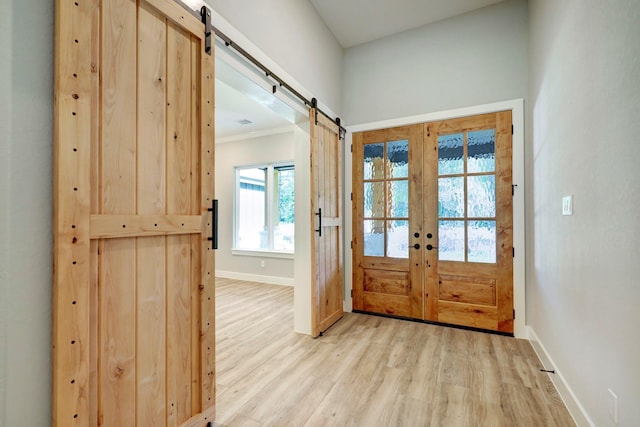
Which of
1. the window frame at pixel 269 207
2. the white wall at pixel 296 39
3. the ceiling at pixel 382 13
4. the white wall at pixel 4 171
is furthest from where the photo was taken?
the window frame at pixel 269 207

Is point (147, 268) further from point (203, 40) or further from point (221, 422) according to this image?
point (203, 40)

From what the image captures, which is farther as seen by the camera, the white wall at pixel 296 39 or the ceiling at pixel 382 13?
the ceiling at pixel 382 13

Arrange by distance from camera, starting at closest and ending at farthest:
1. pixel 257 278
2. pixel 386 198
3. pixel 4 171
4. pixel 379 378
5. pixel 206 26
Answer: pixel 4 171 < pixel 206 26 < pixel 379 378 < pixel 386 198 < pixel 257 278

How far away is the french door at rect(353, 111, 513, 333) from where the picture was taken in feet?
9.79

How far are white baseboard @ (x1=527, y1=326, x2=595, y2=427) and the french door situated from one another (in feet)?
1.68

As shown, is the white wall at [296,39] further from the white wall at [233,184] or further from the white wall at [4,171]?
the white wall at [233,184]

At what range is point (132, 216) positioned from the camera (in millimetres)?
1278

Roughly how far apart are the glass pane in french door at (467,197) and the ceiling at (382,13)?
131 centimetres

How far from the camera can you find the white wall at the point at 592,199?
→ 1174 mm

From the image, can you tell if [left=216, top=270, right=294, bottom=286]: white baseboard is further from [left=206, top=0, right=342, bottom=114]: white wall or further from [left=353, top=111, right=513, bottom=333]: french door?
[left=206, top=0, right=342, bottom=114]: white wall

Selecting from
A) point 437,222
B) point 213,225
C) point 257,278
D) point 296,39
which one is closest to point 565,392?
point 437,222

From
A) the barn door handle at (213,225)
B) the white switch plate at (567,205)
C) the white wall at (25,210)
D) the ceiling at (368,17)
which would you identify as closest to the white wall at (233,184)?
the ceiling at (368,17)

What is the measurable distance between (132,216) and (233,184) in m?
4.72

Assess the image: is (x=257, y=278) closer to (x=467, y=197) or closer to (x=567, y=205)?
(x=467, y=197)
